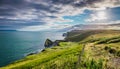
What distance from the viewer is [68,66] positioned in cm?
7056

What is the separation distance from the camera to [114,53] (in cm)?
8162

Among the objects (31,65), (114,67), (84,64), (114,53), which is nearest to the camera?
(114,67)

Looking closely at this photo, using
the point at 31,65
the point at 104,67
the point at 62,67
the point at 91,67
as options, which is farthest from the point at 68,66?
the point at 31,65

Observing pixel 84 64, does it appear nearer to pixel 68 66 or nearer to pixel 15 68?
pixel 68 66

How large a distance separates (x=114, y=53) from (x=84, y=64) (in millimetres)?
19259

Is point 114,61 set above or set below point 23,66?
above

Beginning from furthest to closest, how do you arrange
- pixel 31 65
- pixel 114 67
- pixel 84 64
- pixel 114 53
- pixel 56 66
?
pixel 31 65
pixel 114 53
pixel 56 66
pixel 84 64
pixel 114 67

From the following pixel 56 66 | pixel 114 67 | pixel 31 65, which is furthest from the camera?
pixel 31 65

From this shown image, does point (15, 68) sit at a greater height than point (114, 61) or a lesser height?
lesser

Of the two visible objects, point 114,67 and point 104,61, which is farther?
point 104,61

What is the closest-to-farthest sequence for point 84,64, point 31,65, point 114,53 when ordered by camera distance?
1. point 84,64
2. point 114,53
3. point 31,65

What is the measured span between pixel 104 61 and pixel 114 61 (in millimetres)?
3483

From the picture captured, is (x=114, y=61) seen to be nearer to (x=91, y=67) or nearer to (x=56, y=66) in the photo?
(x=91, y=67)

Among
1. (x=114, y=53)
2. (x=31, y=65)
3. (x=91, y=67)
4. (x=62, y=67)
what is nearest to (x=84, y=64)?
(x=91, y=67)
